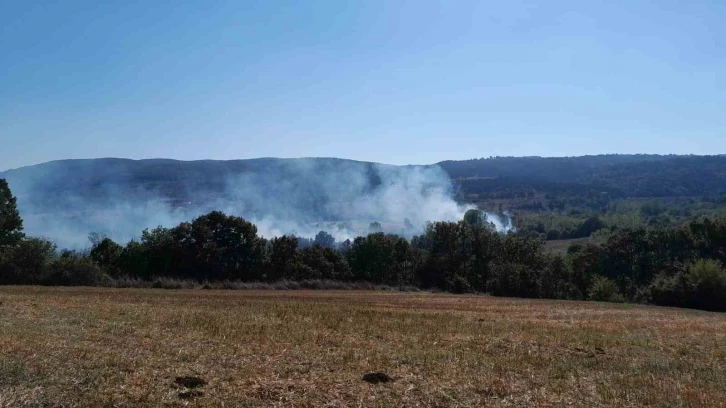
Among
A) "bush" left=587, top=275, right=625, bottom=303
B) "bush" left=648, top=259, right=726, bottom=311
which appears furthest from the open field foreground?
"bush" left=587, top=275, right=625, bottom=303

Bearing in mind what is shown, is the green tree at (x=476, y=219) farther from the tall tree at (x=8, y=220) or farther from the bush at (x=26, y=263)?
the tall tree at (x=8, y=220)

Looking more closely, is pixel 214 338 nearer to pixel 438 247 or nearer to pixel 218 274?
pixel 218 274

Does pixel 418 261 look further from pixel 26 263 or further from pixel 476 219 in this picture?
pixel 26 263

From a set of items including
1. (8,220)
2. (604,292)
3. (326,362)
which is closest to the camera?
(326,362)

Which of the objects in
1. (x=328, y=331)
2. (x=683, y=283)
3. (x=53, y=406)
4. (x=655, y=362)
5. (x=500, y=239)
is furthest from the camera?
(x=500, y=239)

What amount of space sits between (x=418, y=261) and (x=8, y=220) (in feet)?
172

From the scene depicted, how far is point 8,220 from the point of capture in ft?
225

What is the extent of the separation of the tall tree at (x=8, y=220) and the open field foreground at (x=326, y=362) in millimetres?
50075

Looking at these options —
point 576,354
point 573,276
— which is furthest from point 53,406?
point 573,276

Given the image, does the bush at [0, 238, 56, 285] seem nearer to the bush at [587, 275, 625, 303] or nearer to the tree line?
the tree line

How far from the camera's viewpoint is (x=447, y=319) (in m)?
27.7

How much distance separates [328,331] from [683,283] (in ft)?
182

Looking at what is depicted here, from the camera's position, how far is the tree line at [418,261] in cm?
6016

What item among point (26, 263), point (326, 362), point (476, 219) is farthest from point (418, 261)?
point (326, 362)
